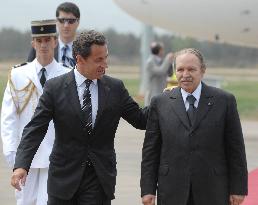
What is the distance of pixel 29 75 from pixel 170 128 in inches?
56.8

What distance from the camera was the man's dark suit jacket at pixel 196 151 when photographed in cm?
533

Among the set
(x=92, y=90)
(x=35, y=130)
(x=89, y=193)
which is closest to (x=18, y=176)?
(x=35, y=130)

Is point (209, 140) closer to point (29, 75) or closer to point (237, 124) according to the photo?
point (237, 124)

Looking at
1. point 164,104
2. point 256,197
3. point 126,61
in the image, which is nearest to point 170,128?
point 164,104

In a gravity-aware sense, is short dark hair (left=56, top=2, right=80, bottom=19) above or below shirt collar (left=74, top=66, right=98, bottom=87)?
above

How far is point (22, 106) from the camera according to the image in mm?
6449

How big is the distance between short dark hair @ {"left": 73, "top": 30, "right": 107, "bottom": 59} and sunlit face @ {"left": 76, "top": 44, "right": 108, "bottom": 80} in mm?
20

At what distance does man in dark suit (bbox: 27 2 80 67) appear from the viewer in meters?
7.28

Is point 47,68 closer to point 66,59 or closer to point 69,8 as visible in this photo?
point 66,59

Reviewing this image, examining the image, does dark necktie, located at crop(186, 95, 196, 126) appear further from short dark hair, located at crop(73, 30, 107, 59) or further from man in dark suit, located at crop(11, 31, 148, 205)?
short dark hair, located at crop(73, 30, 107, 59)

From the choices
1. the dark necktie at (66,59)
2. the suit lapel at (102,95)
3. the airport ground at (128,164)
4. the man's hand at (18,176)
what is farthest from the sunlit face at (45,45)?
the airport ground at (128,164)

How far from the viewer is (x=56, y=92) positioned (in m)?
5.52

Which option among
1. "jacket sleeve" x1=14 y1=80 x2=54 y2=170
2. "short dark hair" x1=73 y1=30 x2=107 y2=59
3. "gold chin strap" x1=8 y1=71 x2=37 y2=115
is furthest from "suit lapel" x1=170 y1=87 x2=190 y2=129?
"gold chin strap" x1=8 y1=71 x2=37 y2=115

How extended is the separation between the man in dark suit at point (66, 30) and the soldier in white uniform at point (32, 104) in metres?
0.74
